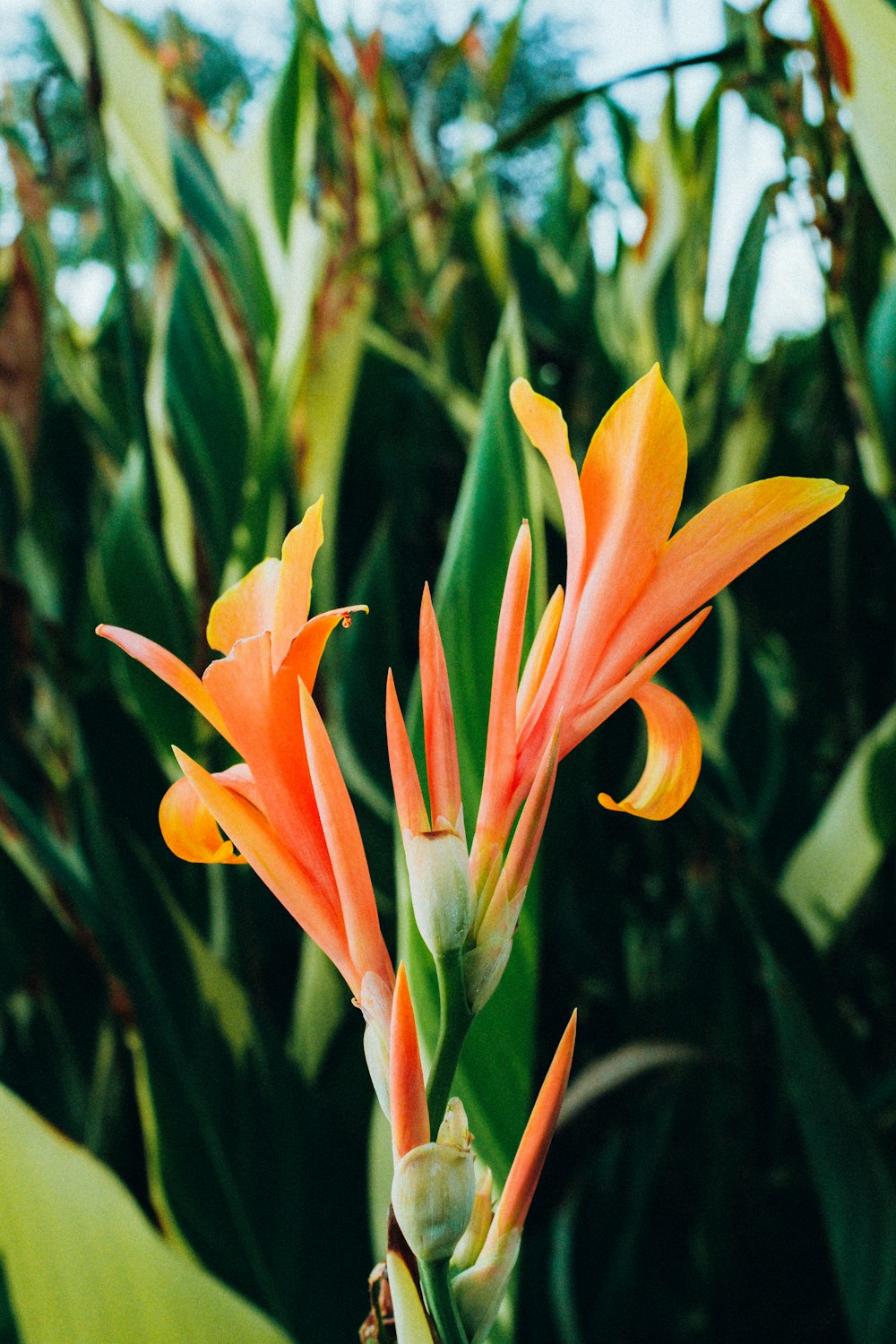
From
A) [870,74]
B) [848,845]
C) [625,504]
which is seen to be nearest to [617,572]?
[625,504]

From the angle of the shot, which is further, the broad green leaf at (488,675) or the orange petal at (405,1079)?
the broad green leaf at (488,675)

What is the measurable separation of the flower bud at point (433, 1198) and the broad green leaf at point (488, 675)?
9cm

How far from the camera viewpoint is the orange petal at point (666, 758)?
0.18 meters

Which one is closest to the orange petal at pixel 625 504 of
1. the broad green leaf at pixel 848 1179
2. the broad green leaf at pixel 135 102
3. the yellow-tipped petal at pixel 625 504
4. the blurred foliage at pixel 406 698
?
the yellow-tipped petal at pixel 625 504

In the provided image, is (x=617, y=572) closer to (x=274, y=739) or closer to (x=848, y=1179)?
(x=274, y=739)

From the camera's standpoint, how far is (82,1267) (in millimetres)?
222

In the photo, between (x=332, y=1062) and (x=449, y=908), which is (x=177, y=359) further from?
(x=449, y=908)

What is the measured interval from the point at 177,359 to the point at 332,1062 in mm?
347

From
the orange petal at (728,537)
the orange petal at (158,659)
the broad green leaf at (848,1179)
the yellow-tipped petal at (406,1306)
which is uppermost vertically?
the orange petal at (158,659)

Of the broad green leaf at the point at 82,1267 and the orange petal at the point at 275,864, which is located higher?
the orange petal at the point at 275,864

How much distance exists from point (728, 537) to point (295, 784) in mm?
79

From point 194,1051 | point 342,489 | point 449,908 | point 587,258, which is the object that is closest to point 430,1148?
point 449,908

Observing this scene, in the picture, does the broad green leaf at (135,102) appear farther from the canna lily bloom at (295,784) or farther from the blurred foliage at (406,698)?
the canna lily bloom at (295,784)

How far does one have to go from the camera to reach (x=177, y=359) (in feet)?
1.82
